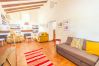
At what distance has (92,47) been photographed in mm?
4039

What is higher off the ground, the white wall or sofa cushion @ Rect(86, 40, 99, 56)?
the white wall

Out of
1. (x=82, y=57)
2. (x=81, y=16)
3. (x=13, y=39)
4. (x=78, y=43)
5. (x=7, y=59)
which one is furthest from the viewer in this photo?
(x=13, y=39)

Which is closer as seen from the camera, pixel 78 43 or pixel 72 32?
pixel 78 43

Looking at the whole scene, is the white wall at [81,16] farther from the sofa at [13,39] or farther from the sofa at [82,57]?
the sofa at [13,39]

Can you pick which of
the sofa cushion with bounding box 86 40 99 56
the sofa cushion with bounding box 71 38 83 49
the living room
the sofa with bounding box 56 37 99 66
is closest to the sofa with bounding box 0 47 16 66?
the living room

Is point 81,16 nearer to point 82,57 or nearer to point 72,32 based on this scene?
point 72,32

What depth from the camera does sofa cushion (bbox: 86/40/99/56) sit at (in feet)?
12.6

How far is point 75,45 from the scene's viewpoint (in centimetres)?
493

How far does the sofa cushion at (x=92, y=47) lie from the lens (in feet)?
12.6

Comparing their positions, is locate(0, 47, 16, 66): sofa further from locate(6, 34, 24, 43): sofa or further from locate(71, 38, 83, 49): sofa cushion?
locate(6, 34, 24, 43): sofa

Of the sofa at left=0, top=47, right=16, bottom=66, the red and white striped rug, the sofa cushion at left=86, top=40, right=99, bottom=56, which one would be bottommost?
the red and white striped rug

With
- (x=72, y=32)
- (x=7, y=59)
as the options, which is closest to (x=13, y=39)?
(x=72, y=32)

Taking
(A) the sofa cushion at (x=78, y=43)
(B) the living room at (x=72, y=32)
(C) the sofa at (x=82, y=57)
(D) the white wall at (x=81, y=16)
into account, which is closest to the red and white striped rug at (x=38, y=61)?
(B) the living room at (x=72, y=32)

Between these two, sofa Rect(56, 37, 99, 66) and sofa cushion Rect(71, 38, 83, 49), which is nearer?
sofa Rect(56, 37, 99, 66)
